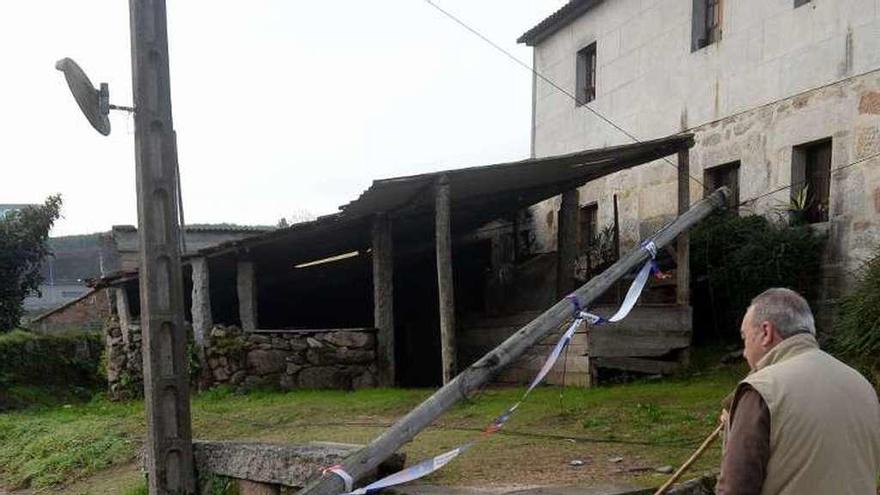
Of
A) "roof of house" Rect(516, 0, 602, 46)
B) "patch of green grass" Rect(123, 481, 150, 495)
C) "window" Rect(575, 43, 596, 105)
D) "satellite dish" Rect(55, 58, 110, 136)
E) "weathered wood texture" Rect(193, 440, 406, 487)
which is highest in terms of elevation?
"roof of house" Rect(516, 0, 602, 46)

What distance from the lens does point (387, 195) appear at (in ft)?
34.5

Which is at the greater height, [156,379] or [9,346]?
[156,379]

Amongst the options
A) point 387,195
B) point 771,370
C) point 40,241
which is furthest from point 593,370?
point 40,241

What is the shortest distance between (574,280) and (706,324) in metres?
2.21

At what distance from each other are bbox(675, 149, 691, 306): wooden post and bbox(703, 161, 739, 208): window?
5.71 feet

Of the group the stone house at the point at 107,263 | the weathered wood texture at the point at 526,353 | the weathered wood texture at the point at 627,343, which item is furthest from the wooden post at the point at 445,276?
the stone house at the point at 107,263

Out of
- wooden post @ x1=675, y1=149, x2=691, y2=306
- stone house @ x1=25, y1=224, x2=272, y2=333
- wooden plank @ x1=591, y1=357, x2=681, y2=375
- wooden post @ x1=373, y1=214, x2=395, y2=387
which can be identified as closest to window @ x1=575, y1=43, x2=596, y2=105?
wooden post @ x1=675, y1=149, x2=691, y2=306

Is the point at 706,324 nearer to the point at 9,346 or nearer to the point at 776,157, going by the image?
the point at 776,157

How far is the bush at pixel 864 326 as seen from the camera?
8523mm

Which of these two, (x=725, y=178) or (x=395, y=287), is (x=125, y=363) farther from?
(x=725, y=178)

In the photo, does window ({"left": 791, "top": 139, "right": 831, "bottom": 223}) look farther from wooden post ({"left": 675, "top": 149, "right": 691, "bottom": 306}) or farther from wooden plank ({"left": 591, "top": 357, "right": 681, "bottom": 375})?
wooden plank ({"left": 591, "top": 357, "right": 681, "bottom": 375})

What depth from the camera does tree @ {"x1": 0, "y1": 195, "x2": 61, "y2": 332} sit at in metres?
20.9

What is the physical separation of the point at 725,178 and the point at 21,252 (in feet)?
54.2

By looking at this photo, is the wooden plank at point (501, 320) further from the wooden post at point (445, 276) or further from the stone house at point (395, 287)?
the wooden post at point (445, 276)
